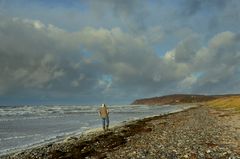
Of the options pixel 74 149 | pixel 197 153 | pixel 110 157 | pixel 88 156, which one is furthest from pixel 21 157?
pixel 197 153

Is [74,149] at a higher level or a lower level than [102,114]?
lower

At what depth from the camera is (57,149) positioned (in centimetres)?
2967

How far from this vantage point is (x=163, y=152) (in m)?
22.3

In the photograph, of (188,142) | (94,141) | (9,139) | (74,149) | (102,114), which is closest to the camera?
(188,142)

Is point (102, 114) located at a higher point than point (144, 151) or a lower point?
higher

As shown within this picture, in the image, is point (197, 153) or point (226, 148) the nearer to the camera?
point (197, 153)

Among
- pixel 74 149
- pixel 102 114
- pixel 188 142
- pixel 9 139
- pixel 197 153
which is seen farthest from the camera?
pixel 102 114

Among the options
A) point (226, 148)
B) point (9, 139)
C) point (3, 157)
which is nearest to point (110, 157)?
point (226, 148)

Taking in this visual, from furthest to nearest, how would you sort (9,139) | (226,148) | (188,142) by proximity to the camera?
(9,139), (188,142), (226,148)

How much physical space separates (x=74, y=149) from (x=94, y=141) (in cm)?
465

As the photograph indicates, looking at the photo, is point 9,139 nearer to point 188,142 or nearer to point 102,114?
point 102,114

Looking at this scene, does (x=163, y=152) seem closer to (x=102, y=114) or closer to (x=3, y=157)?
(x=3, y=157)

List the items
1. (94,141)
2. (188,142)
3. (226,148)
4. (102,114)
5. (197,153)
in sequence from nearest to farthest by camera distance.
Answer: (197,153), (226,148), (188,142), (94,141), (102,114)

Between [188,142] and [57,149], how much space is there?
1034 cm
